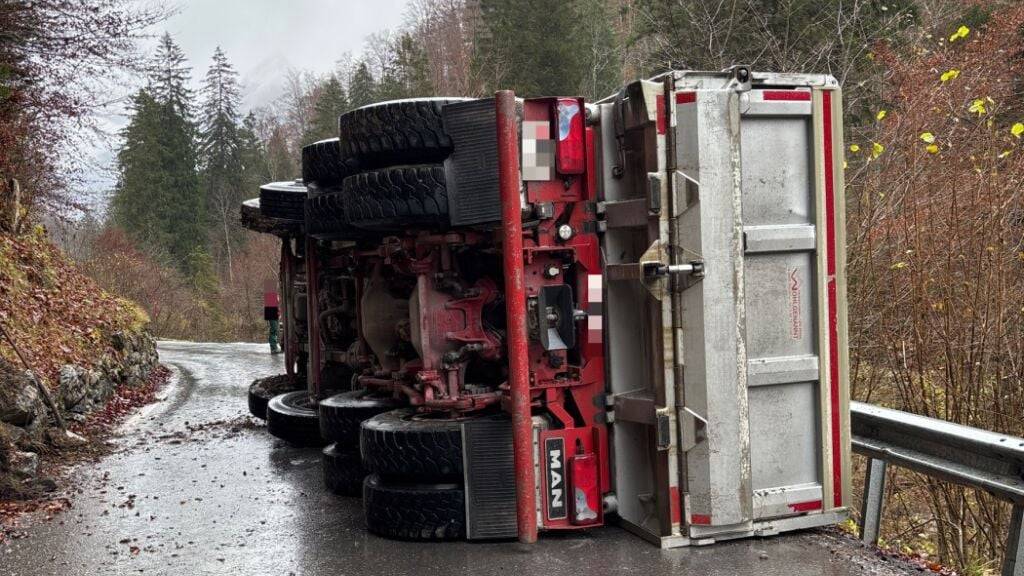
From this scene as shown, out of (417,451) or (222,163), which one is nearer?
(417,451)

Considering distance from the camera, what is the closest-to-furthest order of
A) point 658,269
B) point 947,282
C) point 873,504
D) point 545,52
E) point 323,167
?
point 658,269 → point 873,504 → point 947,282 → point 323,167 → point 545,52

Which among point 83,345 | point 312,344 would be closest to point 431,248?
point 312,344

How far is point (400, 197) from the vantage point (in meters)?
5.02

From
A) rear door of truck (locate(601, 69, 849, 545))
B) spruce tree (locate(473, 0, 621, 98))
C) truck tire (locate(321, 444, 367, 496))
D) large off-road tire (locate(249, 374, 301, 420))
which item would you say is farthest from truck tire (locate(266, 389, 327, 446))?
spruce tree (locate(473, 0, 621, 98))

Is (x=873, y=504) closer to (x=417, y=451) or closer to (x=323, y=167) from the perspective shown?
(x=417, y=451)

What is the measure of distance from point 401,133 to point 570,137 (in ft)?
3.17

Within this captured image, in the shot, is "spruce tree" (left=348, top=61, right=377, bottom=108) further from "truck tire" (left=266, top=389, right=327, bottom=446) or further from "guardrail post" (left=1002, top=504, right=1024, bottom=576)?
"guardrail post" (left=1002, top=504, right=1024, bottom=576)

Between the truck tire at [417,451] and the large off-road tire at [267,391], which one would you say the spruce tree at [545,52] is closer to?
the large off-road tire at [267,391]

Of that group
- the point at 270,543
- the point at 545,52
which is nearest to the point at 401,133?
the point at 270,543

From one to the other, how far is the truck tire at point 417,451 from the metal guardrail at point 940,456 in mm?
2214

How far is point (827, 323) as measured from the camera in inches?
191

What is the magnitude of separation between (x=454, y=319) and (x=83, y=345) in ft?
29.8

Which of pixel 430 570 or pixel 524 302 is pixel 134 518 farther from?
pixel 524 302

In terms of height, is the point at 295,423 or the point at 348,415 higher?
the point at 348,415
